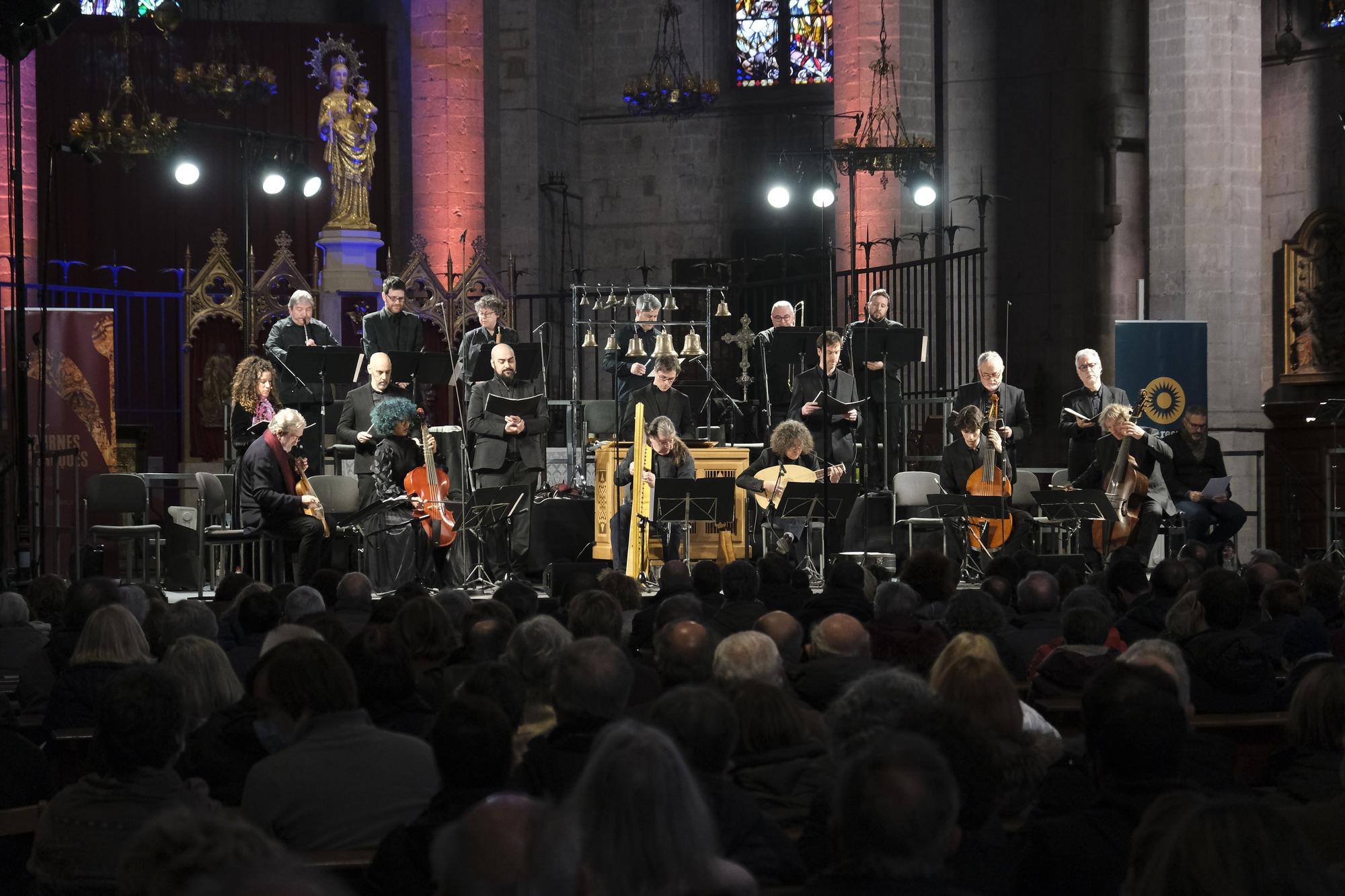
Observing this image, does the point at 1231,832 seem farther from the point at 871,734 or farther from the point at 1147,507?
the point at 1147,507

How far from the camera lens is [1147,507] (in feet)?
42.7

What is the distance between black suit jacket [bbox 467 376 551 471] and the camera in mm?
13227

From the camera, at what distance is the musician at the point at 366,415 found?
506 inches

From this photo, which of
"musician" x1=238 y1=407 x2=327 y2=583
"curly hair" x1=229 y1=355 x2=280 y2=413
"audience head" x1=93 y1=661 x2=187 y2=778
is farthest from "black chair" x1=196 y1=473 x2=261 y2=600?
"audience head" x1=93 y1=661 x2=187 y2=778

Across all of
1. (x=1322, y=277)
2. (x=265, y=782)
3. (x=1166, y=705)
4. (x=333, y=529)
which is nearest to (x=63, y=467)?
(x=333, y=529)

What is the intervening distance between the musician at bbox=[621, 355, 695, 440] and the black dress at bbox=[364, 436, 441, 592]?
2.07m

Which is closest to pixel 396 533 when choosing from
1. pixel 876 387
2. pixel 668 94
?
pixel 876 387

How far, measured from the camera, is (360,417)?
13.2 m

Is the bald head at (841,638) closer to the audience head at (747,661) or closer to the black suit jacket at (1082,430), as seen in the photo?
the audience head at (747,661)

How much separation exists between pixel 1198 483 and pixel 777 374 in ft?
15.9

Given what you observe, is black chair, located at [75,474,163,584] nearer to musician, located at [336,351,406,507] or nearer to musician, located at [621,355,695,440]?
musician, located at [336,351,406,507]

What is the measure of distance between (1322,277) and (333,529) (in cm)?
1308

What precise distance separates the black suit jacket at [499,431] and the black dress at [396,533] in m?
0.75

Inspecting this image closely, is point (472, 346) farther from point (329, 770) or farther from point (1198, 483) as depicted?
point (329, 770)
